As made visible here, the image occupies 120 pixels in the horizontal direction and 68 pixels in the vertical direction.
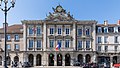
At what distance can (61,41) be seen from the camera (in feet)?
258

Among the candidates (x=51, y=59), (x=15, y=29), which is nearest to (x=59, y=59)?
(x=51, y=59)

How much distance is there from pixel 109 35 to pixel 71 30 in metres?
8.83

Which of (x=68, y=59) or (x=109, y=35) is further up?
(x=109, y=35)

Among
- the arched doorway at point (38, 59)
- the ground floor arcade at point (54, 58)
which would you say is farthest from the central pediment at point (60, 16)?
the arched doorway at point (38, 59)

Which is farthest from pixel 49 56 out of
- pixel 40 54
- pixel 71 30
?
pixel 71 30

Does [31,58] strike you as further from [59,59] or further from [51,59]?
[59,59]

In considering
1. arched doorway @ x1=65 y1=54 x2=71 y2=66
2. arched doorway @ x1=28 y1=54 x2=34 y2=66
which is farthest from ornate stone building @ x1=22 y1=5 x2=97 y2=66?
arched doorway @ x1=28 y1=54 x2=34 y2=66

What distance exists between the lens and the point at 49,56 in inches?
3108

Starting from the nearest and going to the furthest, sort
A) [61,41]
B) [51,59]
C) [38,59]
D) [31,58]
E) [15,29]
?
[61,41] < [51,59] < [31,58] < [38,59] < [15,29]

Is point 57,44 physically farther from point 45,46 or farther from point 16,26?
point 16,26

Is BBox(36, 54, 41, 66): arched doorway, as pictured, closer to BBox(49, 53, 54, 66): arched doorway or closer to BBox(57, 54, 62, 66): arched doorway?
BBox(49, 53, 54, 66): arched doorway

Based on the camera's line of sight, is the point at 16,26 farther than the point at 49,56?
Yes

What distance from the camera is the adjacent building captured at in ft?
258

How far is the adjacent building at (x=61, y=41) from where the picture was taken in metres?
78.6
